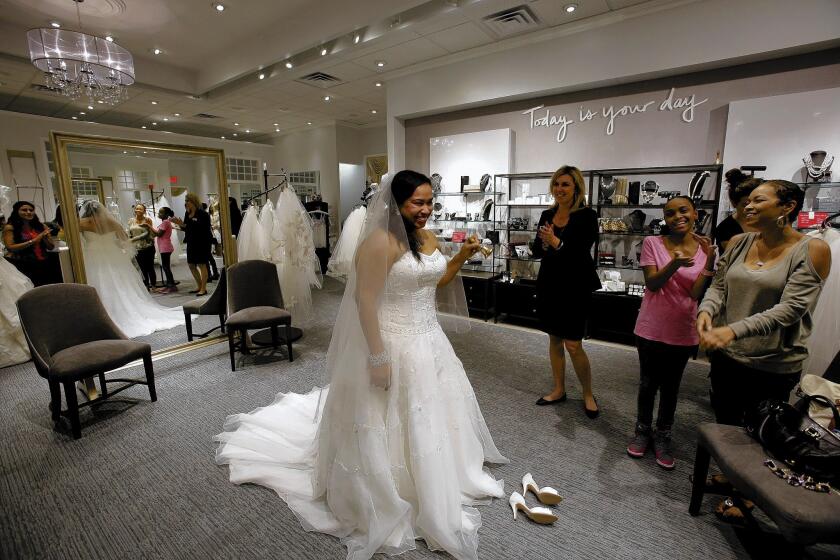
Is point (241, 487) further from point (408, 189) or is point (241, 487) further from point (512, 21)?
point (512, 21)

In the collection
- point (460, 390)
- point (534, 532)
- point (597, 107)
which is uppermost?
point (597, 107)

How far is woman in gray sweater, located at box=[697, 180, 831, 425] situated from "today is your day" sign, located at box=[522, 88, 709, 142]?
113 inches

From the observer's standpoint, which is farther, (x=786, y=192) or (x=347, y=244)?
Answer: (x=347, y=244)

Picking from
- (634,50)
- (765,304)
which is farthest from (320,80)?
(765,304)

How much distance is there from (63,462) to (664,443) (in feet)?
12.0

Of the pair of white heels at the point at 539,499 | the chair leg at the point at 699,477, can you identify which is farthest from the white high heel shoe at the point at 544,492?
the chair leg at the point at 699,477

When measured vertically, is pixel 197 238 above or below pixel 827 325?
above

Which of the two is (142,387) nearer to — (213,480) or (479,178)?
(213,480)

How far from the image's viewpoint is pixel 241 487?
211 cm

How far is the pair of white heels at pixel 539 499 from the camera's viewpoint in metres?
1.84

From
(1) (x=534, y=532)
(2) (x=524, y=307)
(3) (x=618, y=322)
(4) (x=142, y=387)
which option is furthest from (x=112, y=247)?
(3) (x=618, y=322)

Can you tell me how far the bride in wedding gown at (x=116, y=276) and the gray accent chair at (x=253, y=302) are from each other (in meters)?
0.84

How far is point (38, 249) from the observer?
4.02 metres

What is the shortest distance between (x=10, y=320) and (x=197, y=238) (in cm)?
191
